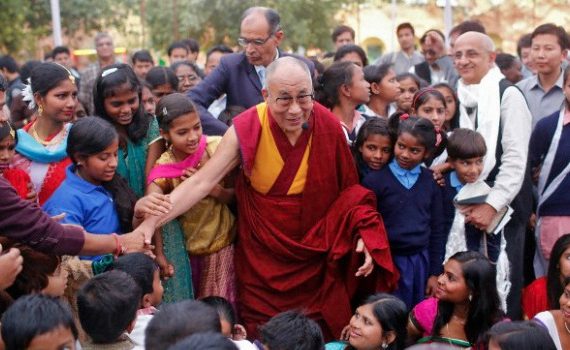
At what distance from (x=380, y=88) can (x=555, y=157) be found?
4.47 feet

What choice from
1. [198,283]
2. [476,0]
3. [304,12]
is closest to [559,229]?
[198,283]

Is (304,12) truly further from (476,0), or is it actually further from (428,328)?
(428,328)

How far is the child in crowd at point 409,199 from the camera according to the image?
4418 mm

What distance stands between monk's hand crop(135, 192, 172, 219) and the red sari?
20.0 inches

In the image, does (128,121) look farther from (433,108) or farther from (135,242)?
(433,108)

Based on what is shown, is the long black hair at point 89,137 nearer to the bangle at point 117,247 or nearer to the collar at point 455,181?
the bangle at point 117,247

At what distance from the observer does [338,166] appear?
14.3ft

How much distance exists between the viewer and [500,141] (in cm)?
480

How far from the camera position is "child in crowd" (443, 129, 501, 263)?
4.52 metres

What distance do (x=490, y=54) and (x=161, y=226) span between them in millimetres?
2526

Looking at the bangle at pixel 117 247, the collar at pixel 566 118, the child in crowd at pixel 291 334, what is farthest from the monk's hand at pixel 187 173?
the collar at pixel 566 118

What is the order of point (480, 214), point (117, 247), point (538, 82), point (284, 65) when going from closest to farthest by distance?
point (117, 247) < point (284, 65) < point (480, 214) < point (538, 82)

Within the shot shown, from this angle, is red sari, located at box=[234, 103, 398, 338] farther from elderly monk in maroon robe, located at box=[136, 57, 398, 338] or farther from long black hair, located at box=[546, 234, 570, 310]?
long black hair, located at box=[546, 234, 570, 310]

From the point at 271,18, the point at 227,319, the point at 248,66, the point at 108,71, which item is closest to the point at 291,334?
the point at 227,319
